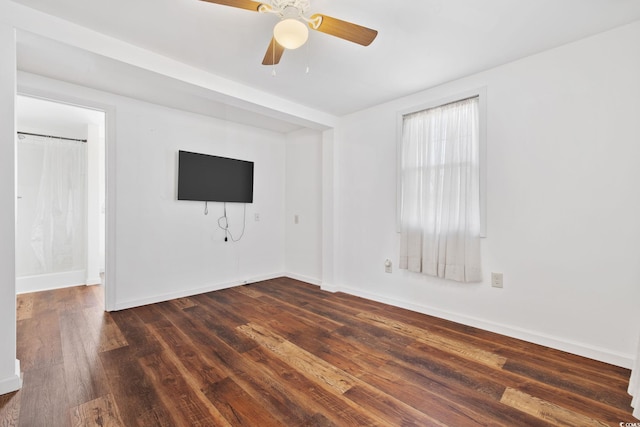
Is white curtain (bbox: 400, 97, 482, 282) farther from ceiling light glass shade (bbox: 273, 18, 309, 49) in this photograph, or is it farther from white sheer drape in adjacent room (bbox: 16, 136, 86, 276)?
white sheer drape in adjacent room (bbox: 16, 136, 86, 276)

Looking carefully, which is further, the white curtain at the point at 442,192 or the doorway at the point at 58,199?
the doorway at the point at 58,199

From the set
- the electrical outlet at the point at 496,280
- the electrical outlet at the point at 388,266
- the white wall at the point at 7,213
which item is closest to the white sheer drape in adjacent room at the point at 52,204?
the white wall at the point at 7,213

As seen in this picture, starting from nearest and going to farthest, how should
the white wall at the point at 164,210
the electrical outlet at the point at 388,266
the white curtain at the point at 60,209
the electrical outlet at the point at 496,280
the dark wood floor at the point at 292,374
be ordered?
the dark wood floor at the point at 292,374 → the electrical outlet at the point at 496,280 → the white wall at the point at 164,210 → the electrical outlet at the point at 388,266 → the white curtain at the point at 60,209

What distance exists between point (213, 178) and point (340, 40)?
8.49 feet

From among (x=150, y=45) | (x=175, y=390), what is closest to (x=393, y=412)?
(x=175, y=390)

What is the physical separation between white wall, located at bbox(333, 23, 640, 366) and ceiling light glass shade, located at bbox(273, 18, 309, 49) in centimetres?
196

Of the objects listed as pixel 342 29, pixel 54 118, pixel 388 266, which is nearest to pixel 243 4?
pixel 342 29

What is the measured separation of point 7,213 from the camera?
182cm

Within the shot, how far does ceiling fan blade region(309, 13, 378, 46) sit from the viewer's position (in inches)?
65.8

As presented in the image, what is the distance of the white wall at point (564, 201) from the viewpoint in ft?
6.88

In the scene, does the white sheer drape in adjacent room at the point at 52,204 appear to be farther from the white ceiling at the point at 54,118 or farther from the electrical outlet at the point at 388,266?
the electrical outlet at the point at 388,266

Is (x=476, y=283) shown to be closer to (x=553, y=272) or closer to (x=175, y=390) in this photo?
(x=553, y=272)

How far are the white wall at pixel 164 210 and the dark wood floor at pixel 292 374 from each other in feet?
1.98

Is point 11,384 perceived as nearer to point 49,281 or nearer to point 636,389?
point 49,281
